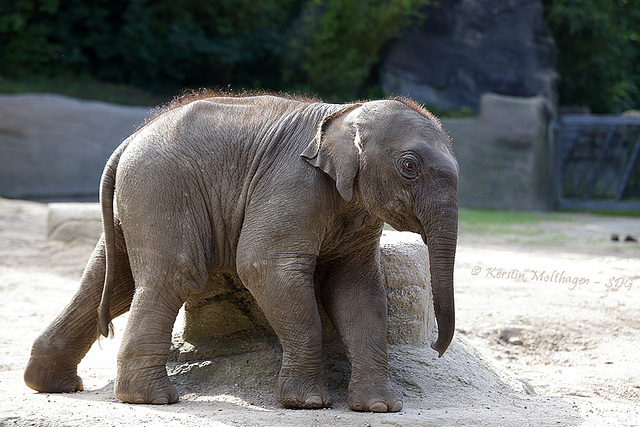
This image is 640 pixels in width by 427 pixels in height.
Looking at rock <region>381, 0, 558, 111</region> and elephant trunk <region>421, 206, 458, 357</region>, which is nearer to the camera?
elephant trunk <region>421, 206, 458, 357</region>

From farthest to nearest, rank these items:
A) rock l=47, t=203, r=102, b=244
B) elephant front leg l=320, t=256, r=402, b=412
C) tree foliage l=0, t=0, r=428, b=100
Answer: tree foliage l=0, t=0, r=428, b=100
rock l=47, t=203, r=102, b=244
elephant front leg l=320, t=256, r=402, b=412

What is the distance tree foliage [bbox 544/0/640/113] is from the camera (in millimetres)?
20062

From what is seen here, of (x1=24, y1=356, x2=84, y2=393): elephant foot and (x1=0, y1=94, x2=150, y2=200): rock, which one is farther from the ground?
(x1=24, y1=356, x2=84, y2=393): elephant foot

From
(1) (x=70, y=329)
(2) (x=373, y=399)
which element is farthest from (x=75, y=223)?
(2) (x=373, y=399)

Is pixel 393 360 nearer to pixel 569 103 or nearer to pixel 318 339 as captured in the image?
pixel 318 339

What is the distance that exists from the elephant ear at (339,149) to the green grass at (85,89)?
14.0 metres

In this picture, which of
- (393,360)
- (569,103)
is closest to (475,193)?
(569,103)

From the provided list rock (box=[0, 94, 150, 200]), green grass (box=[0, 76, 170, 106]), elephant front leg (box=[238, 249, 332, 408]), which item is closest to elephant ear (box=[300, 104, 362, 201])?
elephant front leg (box=[238, 249, 332, 408])

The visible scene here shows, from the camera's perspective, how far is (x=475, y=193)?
649 inches

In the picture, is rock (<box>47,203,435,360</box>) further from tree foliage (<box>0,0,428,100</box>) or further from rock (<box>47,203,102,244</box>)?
tree foliage (<box>0,0,428,100</box>)

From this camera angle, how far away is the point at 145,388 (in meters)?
3.80

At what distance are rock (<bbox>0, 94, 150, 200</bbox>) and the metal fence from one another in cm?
990

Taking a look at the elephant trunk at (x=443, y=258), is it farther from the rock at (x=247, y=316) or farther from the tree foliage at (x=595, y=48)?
the tree foliage at (x=595, y=48)

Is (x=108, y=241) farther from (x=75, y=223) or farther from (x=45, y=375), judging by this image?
(x=75, y=223)
